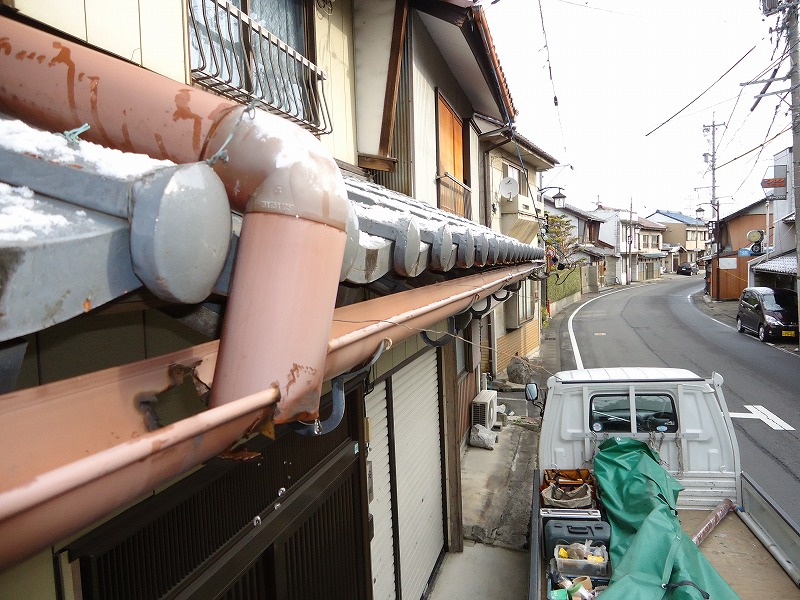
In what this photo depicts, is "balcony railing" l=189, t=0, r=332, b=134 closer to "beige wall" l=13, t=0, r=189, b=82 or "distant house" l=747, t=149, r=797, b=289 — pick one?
"beige wall" l=13, t=0, r=189, b=82

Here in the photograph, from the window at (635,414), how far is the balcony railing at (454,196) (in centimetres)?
408

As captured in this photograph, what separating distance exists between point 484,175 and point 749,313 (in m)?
17.1

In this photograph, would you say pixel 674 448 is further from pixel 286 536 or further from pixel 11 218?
pixel 11 218

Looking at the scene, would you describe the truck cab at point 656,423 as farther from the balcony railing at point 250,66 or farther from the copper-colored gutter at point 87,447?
the copper-colored gutter at point 87,447

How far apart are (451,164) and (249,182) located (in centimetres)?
927

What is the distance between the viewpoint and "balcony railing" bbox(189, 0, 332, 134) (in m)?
3.65

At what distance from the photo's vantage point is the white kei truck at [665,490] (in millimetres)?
4324

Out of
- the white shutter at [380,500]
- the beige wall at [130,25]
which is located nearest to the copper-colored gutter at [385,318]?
the beige wall at [130,25]

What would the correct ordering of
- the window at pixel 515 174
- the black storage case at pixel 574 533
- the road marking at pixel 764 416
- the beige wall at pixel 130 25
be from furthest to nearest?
the window at pixel 515 174, the road marking at pixel 764 416, the black storage case at pixel 574 533, the beige wall at pixel 130 25

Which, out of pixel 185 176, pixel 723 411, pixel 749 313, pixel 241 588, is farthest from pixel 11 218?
pixel 749 313

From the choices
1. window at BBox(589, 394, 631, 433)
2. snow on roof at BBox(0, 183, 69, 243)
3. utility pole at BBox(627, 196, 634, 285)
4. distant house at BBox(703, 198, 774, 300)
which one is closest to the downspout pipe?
snow on roof at BBox(0, 183, 69, 243)

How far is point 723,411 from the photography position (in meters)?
6.46

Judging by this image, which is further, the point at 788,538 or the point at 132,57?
the point at 788,538

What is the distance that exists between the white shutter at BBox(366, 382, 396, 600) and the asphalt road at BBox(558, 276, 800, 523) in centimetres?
633
